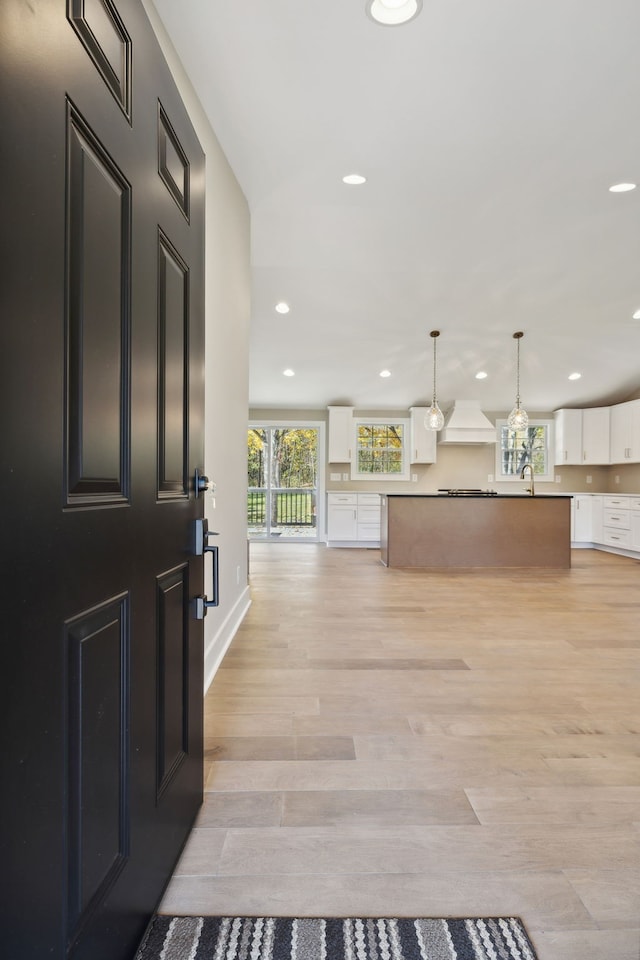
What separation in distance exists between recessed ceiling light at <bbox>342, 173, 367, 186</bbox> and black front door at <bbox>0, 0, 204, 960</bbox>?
2.36m

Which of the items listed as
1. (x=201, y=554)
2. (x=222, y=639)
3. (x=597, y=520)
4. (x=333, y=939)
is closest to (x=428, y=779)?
(x=333, y=939)

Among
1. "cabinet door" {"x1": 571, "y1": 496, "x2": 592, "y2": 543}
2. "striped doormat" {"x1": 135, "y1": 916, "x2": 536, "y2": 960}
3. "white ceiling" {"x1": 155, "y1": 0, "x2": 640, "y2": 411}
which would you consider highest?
"white ceiling" {"x1": 155, "y1": 0, "x2": 640, "y2": 411}

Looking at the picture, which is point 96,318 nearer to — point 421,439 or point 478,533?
point 478,533

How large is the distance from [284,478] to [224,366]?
555 centimetres

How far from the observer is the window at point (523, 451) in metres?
8.55

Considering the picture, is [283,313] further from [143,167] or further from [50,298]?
[50,298]

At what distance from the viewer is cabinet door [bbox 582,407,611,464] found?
26.3 ft

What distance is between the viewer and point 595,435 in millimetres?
8094

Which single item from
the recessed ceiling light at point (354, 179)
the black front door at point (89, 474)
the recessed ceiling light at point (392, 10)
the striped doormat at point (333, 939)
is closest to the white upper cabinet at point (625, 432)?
the recessed ceiling light at point (354, 179)

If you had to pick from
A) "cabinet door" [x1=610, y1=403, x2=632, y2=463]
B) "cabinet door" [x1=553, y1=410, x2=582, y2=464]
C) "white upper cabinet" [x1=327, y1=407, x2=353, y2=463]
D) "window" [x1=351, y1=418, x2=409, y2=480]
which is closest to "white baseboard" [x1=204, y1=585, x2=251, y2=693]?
"white upper cabinet" [x1=327, y1=407, x2=353, y2=463]

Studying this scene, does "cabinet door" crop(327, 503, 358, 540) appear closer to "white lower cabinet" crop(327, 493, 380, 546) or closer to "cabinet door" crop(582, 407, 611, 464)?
"white lower cabinet" crop(327, 493, 380, 546)

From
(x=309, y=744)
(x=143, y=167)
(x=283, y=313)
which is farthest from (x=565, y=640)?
(x=283, y=313)

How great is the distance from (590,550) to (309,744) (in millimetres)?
7325

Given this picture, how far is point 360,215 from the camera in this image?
3934 mm
